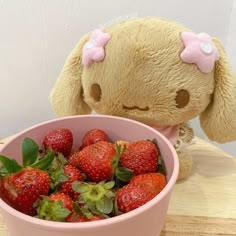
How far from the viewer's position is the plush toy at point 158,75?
47 cm

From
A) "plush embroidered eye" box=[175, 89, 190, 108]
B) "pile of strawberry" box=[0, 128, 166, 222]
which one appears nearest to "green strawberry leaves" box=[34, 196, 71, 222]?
"pile of strawberry" box=[0, 128, 166, 222]

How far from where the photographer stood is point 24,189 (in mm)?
387

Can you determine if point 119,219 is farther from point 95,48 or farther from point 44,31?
point 44,31

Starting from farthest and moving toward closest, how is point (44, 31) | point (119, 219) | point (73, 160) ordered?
point (44, 31) → point (73, 160) → point (119, 219)

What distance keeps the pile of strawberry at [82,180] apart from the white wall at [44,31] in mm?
304

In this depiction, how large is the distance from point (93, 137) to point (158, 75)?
0.39ft

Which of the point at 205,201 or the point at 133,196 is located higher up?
the point at 133,196

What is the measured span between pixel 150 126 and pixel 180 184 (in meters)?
0.11

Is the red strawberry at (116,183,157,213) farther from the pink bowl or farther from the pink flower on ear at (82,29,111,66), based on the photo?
the pink flower on ear at (82,29,111,66)

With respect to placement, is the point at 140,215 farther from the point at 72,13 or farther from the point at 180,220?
the point at 72,13

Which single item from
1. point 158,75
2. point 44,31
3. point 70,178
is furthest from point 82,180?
point 44,31

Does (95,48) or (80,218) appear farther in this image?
(95,48)

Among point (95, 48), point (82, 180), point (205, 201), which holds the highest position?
point (95, 48)

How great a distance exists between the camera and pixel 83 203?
387mm
